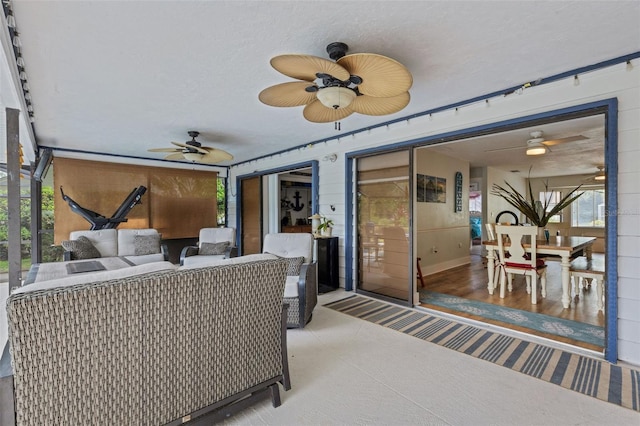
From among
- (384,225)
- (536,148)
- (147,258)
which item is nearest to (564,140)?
(536,148)

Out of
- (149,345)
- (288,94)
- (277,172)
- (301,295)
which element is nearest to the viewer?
(149,345)

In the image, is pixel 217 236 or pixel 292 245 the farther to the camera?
pixel 217 236

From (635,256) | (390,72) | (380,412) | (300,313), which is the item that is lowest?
(380,412)

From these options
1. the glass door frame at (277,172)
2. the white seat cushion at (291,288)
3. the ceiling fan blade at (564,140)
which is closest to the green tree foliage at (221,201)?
the glass door frame at (277,172)

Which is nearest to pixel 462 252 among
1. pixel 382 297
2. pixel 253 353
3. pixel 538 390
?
pixel 382 297

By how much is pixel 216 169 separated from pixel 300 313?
5468 mm

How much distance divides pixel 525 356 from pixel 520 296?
79.0 inches

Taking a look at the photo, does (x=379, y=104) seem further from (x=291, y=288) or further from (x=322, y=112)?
(x=291, y=288)

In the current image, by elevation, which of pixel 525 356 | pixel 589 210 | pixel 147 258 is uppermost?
pixel 589 210

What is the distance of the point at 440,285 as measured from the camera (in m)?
4.86

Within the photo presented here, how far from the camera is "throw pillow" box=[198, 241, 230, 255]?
511cm

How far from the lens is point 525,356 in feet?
8.21

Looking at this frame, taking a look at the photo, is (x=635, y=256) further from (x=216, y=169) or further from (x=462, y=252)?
(x=216, y=169)

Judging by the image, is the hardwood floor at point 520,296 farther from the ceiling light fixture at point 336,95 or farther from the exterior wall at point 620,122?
the ceiling light fixture at point 336,95
